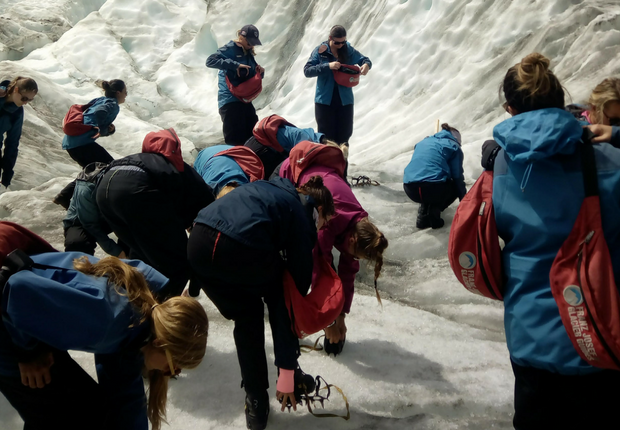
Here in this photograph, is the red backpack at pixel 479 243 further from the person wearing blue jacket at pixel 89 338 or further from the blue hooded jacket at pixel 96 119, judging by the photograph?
the blue hooded jacket at pixel 96 119

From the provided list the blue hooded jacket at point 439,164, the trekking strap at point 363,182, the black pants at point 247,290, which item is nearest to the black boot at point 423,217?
the blue hooded jacket at point 439,164

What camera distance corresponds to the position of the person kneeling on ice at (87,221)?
3555mm

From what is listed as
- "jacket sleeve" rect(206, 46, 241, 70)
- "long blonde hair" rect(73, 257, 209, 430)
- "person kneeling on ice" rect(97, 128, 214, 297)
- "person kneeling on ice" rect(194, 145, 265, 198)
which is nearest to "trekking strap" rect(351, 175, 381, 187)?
"jacket sleeve" rect(206, 46, 241, 70)

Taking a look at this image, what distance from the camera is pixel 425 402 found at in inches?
119

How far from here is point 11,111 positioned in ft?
19.0

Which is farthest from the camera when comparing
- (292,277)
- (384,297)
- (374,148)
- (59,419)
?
(374,148)

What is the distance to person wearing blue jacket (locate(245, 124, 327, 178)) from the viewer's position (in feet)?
12.6

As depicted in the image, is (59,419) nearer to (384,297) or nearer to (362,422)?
(362,422)

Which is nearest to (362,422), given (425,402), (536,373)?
(425,402)

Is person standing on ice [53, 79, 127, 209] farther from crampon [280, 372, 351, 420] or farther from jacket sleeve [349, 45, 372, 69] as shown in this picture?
crampon [280, 372, 351, 420]

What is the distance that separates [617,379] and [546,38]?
5.87 m

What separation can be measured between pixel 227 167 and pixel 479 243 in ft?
6.25

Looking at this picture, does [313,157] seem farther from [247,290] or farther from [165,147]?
[247,290]

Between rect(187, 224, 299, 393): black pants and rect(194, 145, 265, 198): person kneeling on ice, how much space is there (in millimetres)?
968
